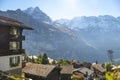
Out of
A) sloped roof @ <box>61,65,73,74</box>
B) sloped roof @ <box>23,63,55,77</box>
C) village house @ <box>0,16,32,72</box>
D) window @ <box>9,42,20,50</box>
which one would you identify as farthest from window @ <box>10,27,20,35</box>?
sloped roof @ <box>61,65,73,74</box>

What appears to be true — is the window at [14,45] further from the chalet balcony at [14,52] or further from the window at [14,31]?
the window at [14,31]

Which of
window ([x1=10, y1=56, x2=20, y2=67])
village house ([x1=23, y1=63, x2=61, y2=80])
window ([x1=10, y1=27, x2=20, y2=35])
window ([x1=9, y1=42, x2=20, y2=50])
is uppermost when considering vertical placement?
window ([x1=10, y1=27, x2=20, y2=35])

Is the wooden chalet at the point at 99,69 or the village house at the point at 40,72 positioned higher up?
the village house at the point at 40,72

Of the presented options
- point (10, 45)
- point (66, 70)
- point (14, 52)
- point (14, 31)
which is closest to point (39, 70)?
point (14, 52)

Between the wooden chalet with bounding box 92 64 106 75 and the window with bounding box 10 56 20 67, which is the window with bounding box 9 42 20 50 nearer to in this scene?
the window with bounding box 10 56 20 67

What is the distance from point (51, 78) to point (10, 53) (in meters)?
12.9

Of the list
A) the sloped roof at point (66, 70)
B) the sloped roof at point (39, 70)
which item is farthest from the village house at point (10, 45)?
the sloped roof at point (66, 70)

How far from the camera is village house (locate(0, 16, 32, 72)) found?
54.9 metres

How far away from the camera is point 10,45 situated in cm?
5831

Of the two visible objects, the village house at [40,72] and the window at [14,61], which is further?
the village house at [40,72]

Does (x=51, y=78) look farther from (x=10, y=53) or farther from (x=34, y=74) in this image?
(x=10, y=53)

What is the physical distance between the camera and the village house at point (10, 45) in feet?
180

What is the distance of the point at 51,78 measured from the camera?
63.6 metres

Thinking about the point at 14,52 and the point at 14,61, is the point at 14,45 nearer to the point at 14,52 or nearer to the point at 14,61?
the point at 14,52
